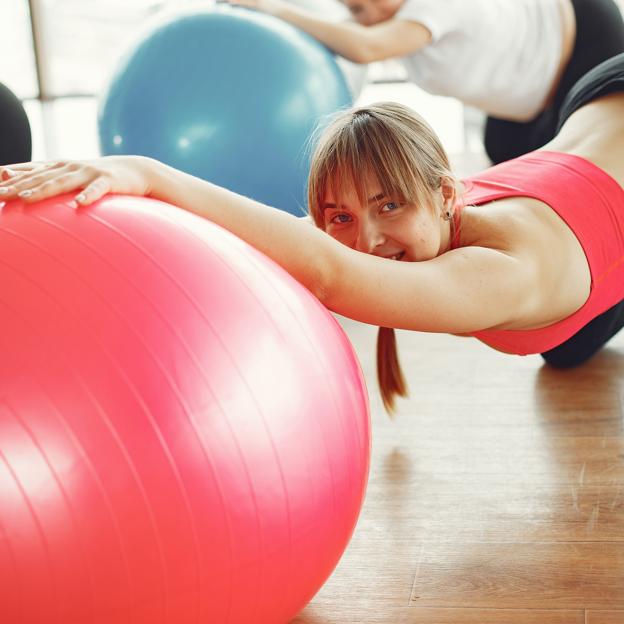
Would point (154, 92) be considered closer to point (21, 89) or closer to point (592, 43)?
point (592, 43)

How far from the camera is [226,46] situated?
272 cm

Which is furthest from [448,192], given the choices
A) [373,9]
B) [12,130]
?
[373,9]

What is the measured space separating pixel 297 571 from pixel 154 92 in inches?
75.5

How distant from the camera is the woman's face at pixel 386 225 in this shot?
1399 mm

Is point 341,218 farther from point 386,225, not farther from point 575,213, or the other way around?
point 575,213

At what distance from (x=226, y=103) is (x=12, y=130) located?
654 mm

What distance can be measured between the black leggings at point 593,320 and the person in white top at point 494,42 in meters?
0.85

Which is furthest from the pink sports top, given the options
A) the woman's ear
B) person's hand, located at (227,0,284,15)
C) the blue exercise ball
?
person's hand, located at (227,0,284,15)

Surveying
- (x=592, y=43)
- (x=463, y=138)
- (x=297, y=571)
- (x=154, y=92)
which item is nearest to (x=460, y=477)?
(x=297, y=571)

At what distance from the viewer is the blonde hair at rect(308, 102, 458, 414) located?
1.39m

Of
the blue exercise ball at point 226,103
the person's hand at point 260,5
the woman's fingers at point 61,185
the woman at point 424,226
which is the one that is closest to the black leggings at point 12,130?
the blue exercise ball at point 226,103

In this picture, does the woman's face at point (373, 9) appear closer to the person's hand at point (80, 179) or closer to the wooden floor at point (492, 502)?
the wooden floor at point (492, 502)

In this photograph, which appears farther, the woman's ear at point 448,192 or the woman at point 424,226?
the woman's ear at point 448,192

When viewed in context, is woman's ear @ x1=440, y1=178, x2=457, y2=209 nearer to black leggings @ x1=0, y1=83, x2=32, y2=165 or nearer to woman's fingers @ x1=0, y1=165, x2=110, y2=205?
woman's fingers @ x1=0, y1=165, x2=110, y2=205
